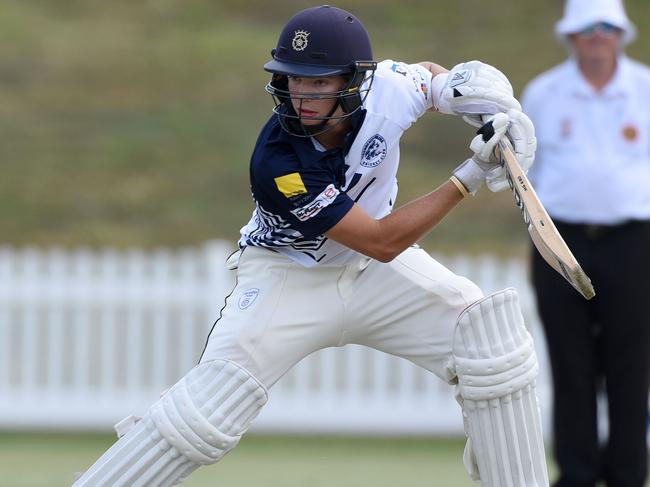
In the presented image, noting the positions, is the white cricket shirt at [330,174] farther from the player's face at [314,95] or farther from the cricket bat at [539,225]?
the cricket bat at [539,225]

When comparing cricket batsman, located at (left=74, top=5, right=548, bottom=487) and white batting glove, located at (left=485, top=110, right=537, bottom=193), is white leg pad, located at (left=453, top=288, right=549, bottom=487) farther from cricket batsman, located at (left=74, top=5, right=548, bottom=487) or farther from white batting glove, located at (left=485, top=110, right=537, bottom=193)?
white batting glove, located at (left=485, top=110, right=537, bottom=193)

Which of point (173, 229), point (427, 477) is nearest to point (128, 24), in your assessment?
point (173, 229)

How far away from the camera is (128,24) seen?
12555mm

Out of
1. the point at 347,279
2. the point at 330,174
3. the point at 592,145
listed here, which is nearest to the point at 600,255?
the point at 592,145

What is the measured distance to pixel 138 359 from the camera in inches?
240

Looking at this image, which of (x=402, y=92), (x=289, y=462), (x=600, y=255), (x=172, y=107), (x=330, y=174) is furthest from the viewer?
(x=172, y=107)

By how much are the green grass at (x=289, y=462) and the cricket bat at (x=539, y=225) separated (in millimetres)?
2003

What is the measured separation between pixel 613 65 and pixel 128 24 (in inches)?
343

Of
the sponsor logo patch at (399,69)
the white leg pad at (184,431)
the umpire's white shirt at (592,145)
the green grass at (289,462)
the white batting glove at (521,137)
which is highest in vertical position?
the sponsor logo patch at (399,69)

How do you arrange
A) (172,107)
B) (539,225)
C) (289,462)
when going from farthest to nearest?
(172,107) → (289,462) → (539,225)

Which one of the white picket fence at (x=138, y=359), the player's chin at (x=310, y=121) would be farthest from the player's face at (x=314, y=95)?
the white picket fence at (x=138, y=359)

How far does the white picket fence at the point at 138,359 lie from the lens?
604 centimetres

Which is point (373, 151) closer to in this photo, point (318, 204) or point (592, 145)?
point (318, 204)

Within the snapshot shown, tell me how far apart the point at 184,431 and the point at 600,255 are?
171 cm
